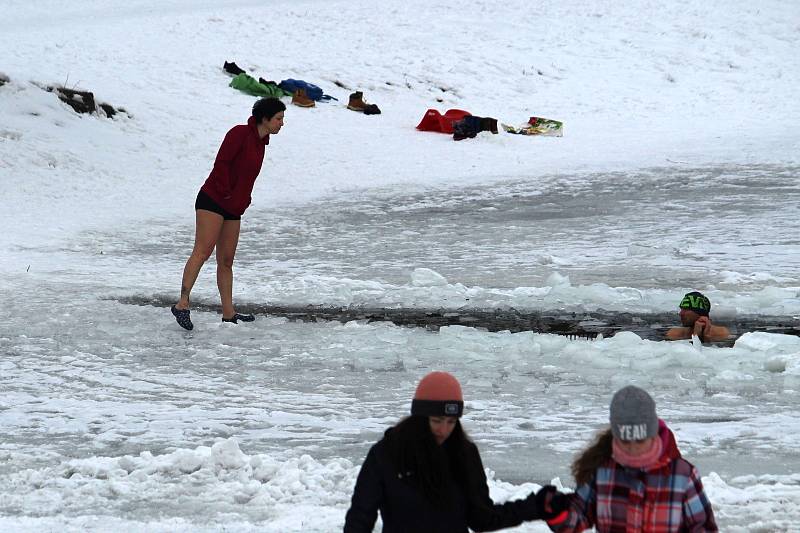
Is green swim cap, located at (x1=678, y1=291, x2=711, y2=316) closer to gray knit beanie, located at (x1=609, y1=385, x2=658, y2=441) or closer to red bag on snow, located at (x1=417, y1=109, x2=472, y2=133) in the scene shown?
gray knit beanie, located at (x1=609, y1=385, x2=658, y2=441)

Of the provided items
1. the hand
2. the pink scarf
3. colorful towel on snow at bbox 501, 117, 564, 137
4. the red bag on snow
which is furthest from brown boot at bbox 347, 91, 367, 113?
the pink scarf

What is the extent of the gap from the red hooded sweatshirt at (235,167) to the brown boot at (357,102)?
14.4 meters

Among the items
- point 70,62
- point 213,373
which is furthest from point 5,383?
point 70,62

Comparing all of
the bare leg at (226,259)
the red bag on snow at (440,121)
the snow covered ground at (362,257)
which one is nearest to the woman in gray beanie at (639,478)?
the snow covered ground at (362,257)

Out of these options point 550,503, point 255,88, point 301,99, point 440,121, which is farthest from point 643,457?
point 255,88

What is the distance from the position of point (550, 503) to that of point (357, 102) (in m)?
19.7

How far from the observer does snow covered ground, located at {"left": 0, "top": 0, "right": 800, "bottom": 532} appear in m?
5.22

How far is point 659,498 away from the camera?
118 inches

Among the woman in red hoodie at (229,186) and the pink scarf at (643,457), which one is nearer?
the pink scarf at (643,457)

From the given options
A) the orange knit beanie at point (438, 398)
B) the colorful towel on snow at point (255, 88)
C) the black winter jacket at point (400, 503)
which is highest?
the colorful towel on snow at point (255, 88)

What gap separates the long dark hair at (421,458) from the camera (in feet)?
9.97

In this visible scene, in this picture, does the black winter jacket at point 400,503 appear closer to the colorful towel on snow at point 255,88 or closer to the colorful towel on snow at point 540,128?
the colorful towel on snow at point 540,128

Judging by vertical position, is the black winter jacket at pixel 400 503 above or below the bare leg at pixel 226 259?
below

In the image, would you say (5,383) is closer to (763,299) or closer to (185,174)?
(763,299)
